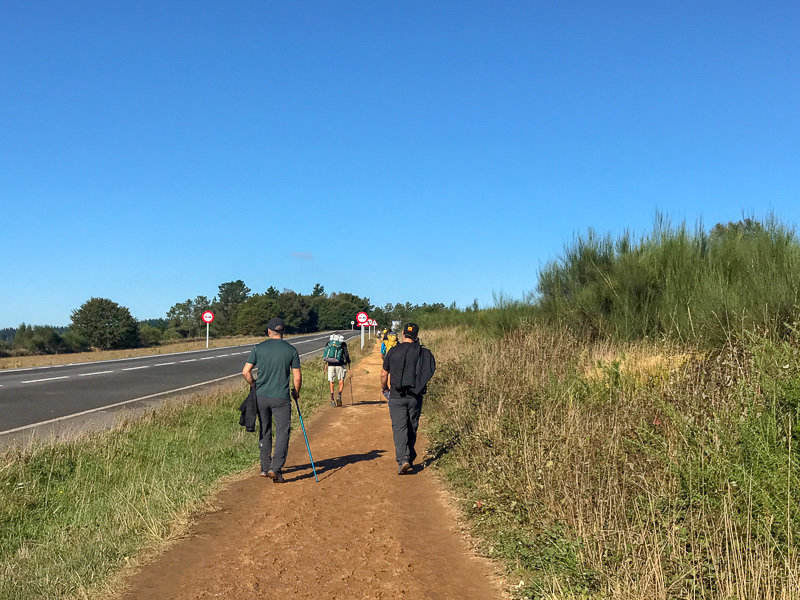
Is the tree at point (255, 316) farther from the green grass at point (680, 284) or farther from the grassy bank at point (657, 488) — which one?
the grassy bank at point (657, 488)

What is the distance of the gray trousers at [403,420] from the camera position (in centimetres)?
884

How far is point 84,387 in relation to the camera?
66.7ft

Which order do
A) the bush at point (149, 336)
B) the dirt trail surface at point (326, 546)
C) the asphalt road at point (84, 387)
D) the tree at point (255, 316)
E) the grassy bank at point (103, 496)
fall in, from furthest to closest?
the tree at point (255, 316), the bush at point (149, 336), the asphalt road at point (84, 387), the grassy bank at point (103, 496), the dirt trail surface at point (326, 546)

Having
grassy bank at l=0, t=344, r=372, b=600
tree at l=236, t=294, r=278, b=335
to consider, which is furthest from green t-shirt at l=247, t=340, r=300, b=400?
tree at l=236, t=294, r=278, b=335

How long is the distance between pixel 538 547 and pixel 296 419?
9.34 metres

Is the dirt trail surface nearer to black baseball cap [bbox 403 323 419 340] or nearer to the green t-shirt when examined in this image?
the green t-shirt

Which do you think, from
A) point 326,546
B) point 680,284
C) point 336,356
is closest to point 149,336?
point 336,356

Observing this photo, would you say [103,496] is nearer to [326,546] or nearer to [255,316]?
[326,546]

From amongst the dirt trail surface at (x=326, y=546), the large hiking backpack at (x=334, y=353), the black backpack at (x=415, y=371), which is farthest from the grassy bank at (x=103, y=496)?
the large hiking backpack at (x=334, y=353)

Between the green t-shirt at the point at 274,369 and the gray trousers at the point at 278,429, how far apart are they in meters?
0.09

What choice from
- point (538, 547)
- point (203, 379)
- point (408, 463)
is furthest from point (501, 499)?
point (203, 379)

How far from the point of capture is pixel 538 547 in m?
5.21

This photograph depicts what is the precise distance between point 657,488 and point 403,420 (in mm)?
4067

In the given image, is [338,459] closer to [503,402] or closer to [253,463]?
[253,463]
